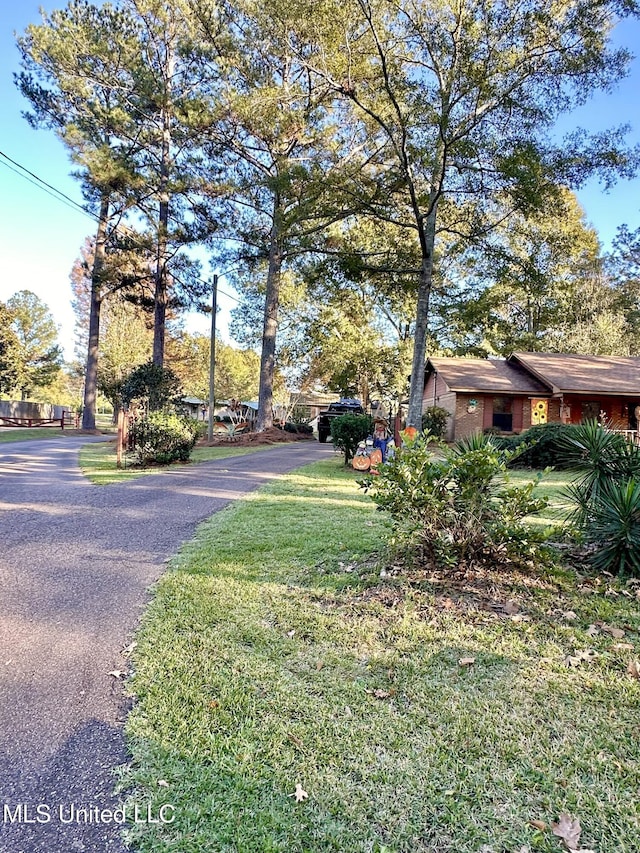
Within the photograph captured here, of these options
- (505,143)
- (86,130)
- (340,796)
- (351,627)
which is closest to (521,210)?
(505,143)

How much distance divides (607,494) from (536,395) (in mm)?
18793

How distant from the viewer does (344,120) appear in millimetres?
17641

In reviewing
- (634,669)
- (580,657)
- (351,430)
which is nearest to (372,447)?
(351,430)

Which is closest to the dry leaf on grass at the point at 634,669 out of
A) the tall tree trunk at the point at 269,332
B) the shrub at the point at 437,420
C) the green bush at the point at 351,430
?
the green bush at the point at 351,430

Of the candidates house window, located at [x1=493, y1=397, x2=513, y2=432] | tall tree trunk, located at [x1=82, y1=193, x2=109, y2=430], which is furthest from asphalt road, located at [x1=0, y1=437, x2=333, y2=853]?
tall tree trunk, located at [x1=82, y1=193, x2=109, y2=430]

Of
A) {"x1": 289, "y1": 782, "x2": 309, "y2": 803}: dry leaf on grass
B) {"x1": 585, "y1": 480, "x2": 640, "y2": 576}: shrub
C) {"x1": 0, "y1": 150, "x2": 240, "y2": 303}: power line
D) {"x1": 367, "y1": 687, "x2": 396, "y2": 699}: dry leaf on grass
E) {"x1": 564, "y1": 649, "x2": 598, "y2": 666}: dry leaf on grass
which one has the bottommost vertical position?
{"x1": 289, "y1": 782, "x2": 309, "y2": 803}: dry leaf on grass

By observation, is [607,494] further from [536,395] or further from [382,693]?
[536,395]

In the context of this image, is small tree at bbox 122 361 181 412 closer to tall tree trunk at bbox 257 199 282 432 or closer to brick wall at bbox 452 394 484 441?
tall tree trunk at bbox 257 199 282 432

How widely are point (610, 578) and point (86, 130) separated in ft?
75.6

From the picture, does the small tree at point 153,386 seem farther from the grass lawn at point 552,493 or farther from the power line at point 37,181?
the grass lawn at point 552,493

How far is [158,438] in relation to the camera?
10.8 metres

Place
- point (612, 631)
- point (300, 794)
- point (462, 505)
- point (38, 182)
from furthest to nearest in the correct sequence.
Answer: point (38, 182) < point (462, 505) < point (612, 631) < point (300, 794)

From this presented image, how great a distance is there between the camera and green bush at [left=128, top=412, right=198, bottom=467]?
10.5 m

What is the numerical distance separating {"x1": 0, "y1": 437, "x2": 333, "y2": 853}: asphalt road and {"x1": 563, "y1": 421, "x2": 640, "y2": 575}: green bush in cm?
359
